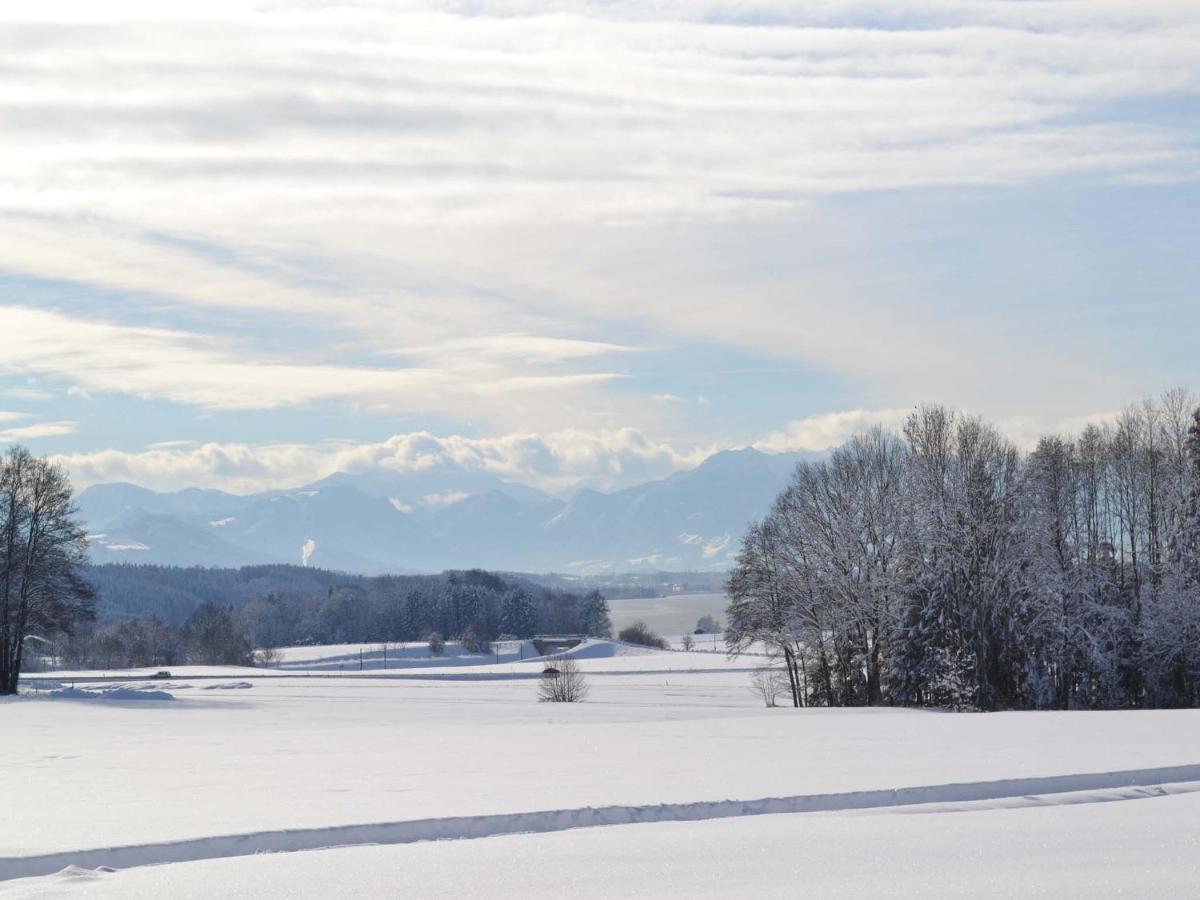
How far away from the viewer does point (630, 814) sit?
14.7 m

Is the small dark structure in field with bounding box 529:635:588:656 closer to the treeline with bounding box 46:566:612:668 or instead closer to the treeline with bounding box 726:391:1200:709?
the treeline with bounding box 46:566:612:668

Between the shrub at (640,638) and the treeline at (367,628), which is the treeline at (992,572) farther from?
the shrub at (640,638)

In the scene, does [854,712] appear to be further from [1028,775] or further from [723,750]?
[1028,775]

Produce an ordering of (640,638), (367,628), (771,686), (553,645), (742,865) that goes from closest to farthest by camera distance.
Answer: (742,865), (771,686), (553,645), (640,638), (367,628)

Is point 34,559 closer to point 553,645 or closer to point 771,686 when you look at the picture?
point 771,686

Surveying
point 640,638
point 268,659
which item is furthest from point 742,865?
point 640,638

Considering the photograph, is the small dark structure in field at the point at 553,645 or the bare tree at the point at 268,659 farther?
the small dark structure in field at the point at 553,645

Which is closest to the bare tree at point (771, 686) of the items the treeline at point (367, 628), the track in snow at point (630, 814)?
the track in snow at point (630, 814)

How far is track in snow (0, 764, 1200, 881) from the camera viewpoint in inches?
498

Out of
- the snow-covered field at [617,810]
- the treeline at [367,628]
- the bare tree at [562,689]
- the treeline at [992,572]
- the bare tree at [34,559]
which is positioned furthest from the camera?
the treeline at [367,628]

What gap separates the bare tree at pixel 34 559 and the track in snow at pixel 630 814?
4435 centimetres

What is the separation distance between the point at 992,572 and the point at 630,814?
1459 inches

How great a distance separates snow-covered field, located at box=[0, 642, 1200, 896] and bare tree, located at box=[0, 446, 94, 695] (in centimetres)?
2624

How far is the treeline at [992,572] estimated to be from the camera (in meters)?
48.3
